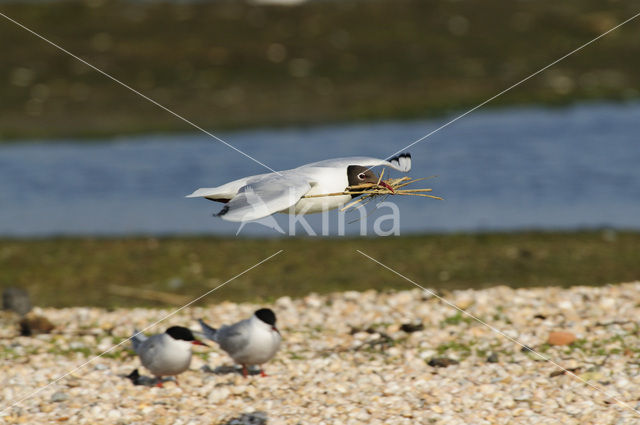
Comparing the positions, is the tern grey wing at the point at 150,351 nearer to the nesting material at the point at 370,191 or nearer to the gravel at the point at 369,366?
the gravel at the point at 369,366

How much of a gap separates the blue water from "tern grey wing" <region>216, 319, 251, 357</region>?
19.2ft

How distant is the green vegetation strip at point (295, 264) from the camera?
14.0 metres

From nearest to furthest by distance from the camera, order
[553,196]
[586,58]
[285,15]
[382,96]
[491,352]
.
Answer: [491,352], [553,196], [382,96], [586,58], [285,15]

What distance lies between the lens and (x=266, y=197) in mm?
5527

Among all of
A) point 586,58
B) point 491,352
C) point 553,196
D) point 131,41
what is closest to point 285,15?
point 131,41

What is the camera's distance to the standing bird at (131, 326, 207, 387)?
9805 mm

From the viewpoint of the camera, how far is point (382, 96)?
26.3m

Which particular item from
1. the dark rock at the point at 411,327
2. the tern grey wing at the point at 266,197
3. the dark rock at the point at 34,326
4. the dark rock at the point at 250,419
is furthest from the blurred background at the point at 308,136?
the tern grey wing at the point at 266,197

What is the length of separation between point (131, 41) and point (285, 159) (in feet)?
36.5

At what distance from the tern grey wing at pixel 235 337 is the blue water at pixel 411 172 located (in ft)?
19.2

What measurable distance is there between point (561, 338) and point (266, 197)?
6271 mm

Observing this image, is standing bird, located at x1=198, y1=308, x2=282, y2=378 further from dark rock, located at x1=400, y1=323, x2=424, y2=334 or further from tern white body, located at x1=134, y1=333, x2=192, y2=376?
dark rock, located at x1=400, y1=323, x2=424, y2=334

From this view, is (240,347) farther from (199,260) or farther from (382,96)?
(382,96)

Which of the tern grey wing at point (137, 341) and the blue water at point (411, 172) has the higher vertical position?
the blue water at point (411, 172)
